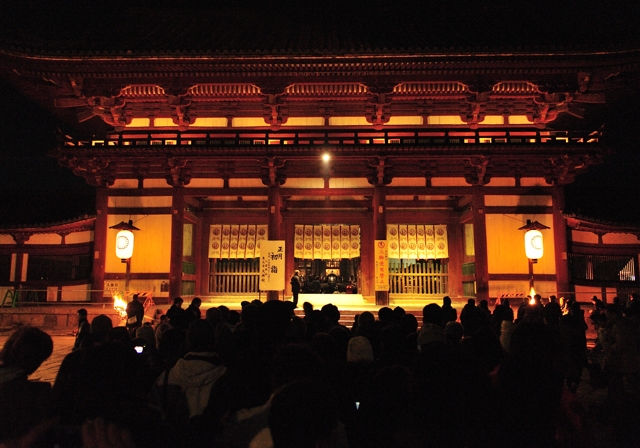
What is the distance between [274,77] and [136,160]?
5.05m

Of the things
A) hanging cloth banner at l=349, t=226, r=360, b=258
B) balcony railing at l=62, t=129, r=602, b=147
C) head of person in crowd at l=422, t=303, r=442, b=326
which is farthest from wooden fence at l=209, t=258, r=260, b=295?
head of person in crowd at l=422, t=303, r=442, b=326

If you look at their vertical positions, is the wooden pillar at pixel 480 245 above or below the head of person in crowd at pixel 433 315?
above

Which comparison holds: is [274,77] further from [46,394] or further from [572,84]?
[46,394]

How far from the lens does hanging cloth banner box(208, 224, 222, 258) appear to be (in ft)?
57.3

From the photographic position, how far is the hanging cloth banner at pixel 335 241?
1758 centimetres

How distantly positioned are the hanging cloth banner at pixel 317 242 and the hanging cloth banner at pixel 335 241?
46 cm

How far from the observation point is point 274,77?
13953mm

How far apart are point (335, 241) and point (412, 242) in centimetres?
288

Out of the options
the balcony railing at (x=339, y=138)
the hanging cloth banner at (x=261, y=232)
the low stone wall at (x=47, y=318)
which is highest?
the balcony railing at (x=339, y=138)

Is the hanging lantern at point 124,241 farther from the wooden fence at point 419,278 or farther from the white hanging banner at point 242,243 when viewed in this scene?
the wooden fence at point 419,278

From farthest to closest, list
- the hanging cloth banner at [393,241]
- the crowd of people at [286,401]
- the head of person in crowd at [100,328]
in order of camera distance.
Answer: the hanging cloth banner at [393,241] → the head of person in crowd at [100,328] → the crowd of people at [286,401]

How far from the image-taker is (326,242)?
17625 millimetres

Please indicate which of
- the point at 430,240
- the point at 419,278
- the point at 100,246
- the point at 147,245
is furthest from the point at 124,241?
the point at 430,240

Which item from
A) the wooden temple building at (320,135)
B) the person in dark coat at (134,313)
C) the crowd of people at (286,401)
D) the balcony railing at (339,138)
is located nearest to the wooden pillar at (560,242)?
the wooden temple building at (320,135)
